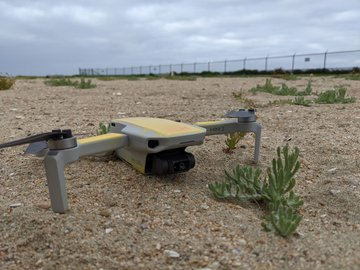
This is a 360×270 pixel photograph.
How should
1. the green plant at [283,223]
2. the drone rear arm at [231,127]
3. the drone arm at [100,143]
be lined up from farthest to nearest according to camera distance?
the drone rear arm at [231,127] < the drone arm at [100,143] < the green plant at [283,223]

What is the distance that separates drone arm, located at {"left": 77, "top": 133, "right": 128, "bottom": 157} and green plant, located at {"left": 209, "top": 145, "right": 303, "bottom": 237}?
0.54 m

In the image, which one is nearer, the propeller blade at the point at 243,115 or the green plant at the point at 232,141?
the propeller blade at the point at 243,115

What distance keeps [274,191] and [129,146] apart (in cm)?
79

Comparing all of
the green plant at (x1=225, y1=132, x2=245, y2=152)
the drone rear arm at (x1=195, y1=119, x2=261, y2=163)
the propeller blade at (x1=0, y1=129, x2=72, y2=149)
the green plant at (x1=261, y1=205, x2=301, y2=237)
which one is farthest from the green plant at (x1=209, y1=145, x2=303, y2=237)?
the propeller blade at (x1=0, y1=129, x2=72, y2=149)

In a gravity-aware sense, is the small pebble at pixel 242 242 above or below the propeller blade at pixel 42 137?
below

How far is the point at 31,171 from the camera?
90.3 inches

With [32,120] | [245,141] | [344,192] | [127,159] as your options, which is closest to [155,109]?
[32,120]

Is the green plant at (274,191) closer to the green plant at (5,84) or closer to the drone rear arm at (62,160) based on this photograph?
the drone rear arm at (62,160)

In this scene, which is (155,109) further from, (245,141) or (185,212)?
(185,212)

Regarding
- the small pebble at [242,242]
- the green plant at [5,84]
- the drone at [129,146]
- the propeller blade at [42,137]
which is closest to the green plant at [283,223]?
the small pebble at [242,242]

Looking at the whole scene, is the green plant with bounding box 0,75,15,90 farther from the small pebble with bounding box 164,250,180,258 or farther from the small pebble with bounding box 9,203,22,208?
the small pebble with bounding box 164,250,180,258

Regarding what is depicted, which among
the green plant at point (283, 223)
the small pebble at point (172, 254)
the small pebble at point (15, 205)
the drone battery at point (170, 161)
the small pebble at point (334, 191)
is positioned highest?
the drone battery at point (170, 161)

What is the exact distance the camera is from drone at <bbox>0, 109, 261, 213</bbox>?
1.50 m

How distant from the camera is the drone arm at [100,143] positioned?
5.51ft
